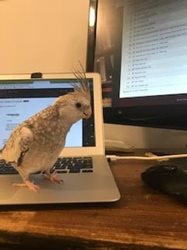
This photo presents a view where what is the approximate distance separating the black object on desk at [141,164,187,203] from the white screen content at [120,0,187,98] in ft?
0.92

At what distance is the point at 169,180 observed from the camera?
489 mm

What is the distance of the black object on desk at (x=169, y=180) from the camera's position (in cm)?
45

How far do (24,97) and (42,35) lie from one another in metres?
0.36

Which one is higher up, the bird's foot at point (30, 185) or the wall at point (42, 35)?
the wall at point (42, 35)

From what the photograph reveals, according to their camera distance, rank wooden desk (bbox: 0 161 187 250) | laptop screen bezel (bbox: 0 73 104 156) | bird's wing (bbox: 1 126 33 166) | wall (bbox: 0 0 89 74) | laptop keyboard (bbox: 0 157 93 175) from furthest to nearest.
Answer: wall (bbox: 0 0 89 74) → laptop screen bezel (bbox: 0 73 104 156) → laptop keyboard (bbox: 0 157 93 175) → bird's wing (bbox: 1 126 33 166) → wooden desk (bbox: 0 161 187 250)

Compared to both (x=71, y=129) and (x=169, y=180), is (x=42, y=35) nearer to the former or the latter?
(x=71, y=129)

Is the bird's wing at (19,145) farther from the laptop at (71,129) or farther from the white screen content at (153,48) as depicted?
the white screen content at (153,48)

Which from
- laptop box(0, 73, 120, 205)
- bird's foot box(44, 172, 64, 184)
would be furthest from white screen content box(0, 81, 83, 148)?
bird's foot box(44, 172, 64, 184)

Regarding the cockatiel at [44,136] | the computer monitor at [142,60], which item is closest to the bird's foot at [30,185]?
the cockatiel at [44,136]

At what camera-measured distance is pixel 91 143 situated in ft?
2.47

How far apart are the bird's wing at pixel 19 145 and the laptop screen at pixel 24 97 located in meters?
0.28

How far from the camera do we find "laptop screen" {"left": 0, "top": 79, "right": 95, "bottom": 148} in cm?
78

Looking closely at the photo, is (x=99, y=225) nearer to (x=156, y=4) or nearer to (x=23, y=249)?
(x=23, y=249)

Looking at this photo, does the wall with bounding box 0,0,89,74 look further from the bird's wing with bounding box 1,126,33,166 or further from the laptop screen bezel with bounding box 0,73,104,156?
the bird's wing with bounding box 1,126,33,166
